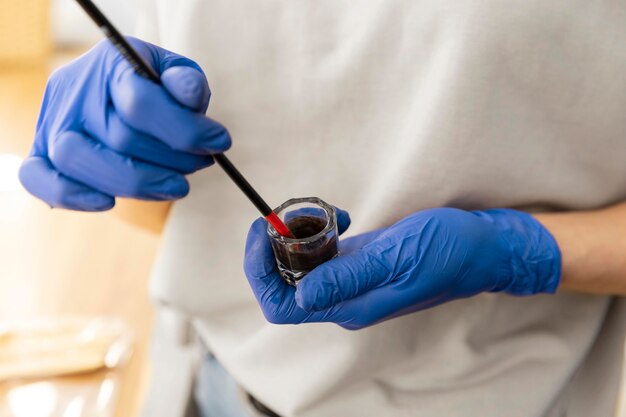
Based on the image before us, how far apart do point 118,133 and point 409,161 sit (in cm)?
38

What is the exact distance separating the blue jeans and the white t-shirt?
0.08 meters

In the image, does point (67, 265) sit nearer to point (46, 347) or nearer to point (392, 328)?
point (46, 347)

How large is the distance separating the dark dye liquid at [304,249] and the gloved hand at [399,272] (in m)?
0.02

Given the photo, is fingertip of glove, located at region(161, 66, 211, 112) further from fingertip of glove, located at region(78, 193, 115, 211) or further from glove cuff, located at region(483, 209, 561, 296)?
glove cuff, located at region(483, 209, 561, 296)

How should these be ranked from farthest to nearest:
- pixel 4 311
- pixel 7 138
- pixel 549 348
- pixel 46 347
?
pixel 7 138
pixel 4 311
pixel 46 347
pixel 549 348

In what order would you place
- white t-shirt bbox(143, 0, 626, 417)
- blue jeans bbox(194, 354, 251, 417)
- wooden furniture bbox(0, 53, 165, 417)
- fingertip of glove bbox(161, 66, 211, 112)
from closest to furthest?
fingertip of glove bbox(161, 66, 211, 112)
white t-shirt bbox(143, 0, 626, 417)
blue jeans bbox(194, 354, 251, 417)
wooden furniture bbox(0, 53, 165, 417)

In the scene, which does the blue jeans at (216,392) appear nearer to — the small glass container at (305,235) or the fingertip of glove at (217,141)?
the small glass container at (305,235)

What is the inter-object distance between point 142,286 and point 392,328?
26.3 inches

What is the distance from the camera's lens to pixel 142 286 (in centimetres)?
131

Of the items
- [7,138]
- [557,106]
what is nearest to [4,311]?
[7,138]

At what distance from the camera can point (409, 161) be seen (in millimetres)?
783

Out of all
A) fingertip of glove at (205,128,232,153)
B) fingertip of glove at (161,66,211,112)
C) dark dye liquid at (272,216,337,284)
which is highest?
fingertip of glove at (161,66,211,112)

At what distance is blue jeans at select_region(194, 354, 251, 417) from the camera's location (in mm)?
1021

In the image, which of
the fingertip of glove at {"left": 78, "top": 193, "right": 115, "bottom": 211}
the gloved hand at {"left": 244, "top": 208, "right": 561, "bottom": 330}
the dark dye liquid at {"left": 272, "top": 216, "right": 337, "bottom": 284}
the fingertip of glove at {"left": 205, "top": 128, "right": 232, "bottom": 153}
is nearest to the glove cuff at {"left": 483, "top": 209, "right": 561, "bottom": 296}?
the gloved hand at {"left": 244, "top": 208, "right": 561, "bottom": 330}
